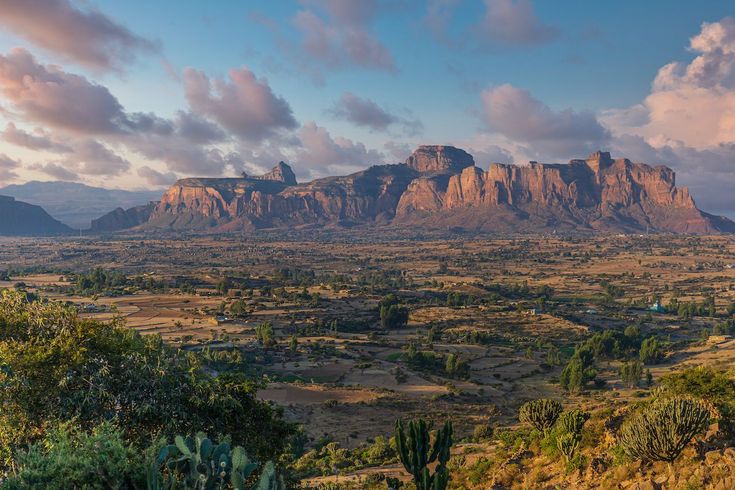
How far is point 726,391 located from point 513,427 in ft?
55.5

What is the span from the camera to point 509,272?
176 meters

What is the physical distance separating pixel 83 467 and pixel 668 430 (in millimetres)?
18504

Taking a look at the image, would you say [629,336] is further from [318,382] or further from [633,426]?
[633,426]

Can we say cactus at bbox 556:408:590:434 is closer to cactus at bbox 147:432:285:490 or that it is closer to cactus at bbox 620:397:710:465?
cactus at bbox 620:397:710:465

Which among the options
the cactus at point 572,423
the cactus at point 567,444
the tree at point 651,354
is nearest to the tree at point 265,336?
the cactus at point 572,423

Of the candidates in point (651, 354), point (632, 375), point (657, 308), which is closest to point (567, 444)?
point (632, 375)

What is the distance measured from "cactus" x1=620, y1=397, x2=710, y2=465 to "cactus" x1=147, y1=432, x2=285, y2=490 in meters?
13.4

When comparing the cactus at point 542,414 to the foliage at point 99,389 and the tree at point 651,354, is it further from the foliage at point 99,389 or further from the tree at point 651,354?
the tree at point 651,354

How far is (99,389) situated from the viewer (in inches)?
614

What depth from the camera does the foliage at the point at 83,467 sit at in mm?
11000

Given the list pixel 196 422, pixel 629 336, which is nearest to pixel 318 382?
pixel 196 422

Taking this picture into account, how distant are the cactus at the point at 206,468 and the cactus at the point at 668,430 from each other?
13.4 m

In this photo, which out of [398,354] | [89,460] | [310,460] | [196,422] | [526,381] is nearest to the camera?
[89,460]

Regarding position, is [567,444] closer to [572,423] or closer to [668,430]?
[572,423]
